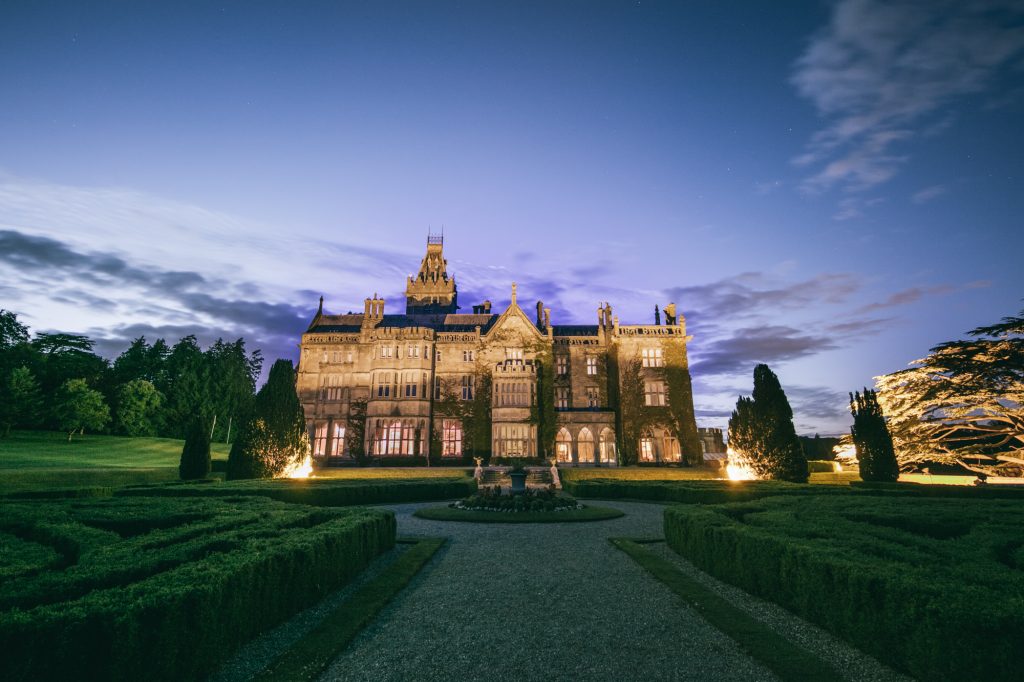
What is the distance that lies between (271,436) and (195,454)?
4986 millimetres

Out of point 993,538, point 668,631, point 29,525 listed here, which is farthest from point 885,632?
point 29,525

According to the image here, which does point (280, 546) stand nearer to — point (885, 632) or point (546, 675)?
point (546, 675)

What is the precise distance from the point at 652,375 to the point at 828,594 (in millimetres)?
40257

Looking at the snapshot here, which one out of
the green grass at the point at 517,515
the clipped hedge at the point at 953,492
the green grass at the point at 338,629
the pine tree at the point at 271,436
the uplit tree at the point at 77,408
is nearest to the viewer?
the green grass at the point at 338,629

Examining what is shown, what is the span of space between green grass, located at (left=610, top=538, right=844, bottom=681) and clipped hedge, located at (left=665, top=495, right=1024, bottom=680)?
0.88 metres

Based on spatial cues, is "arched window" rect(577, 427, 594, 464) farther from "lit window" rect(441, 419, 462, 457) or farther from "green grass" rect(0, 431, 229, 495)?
"green grass" rect(0, 431, 229, 495)

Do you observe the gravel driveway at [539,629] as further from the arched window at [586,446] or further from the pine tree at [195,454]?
the arched window at [586,446]

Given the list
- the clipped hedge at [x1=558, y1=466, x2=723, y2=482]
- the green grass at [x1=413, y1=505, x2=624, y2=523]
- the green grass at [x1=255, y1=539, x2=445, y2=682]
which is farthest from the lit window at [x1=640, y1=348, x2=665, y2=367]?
the green grass at [x1=255, y1=539, x2=445, y2=682]

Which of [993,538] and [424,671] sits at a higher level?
[993,538]

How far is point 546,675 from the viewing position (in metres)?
6.11

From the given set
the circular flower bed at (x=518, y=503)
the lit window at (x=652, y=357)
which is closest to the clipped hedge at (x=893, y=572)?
the circular flower bed at (x=518, y=503)

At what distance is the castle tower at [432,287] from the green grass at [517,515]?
44.4 m

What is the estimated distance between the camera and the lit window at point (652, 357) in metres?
47.1

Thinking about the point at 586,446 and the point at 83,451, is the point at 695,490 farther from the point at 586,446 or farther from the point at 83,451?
the point at 83,451
